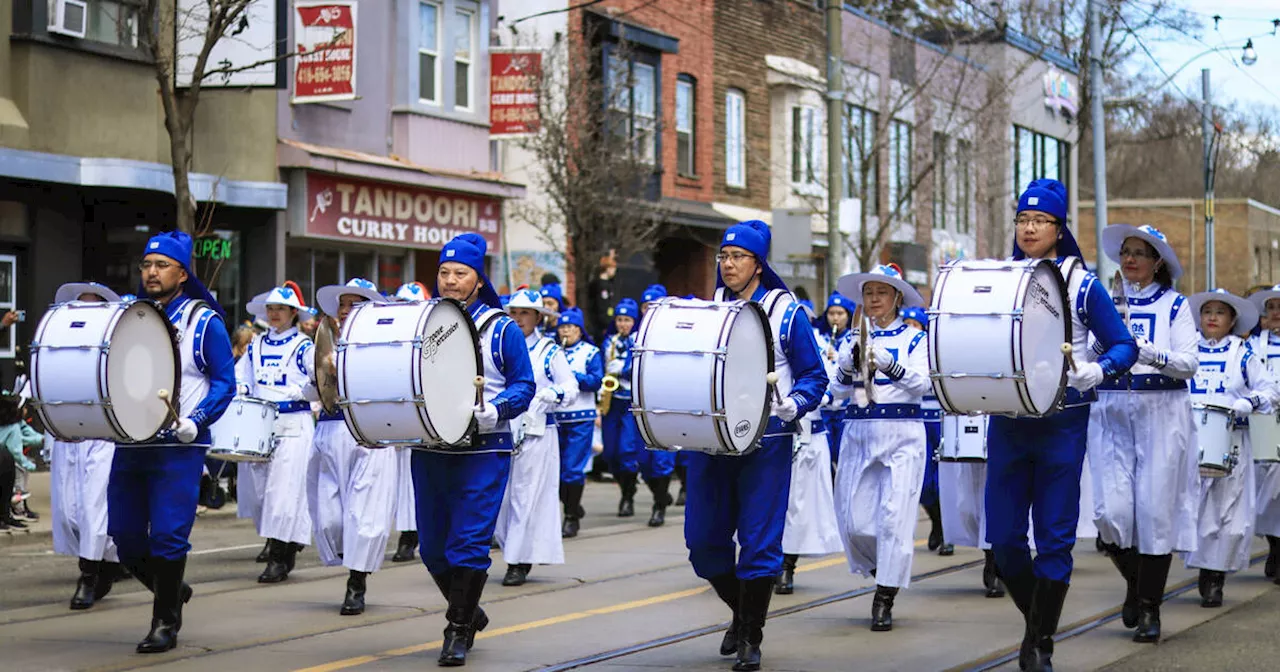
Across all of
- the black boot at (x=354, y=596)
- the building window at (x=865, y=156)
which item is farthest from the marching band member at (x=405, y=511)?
the building window at (x=865, y=156)

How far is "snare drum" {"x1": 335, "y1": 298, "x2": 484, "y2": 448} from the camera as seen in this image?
8.62m

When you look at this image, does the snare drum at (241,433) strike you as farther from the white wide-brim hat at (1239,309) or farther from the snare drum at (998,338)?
the white wide-brim hat at (1239,309)

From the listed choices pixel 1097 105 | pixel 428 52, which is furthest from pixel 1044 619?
pixel 1097 105

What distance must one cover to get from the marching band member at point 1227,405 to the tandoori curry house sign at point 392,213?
47.3 feet

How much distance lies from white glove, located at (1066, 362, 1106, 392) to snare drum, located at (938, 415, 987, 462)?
3.13 m

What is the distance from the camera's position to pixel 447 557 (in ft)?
30.1

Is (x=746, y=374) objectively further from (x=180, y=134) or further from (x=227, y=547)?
(x=180, y=134)

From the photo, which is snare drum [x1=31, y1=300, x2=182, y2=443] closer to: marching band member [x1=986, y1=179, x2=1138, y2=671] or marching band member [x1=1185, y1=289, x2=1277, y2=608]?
marching band member [x1=986, y1=179, x2=1138, y2=671]

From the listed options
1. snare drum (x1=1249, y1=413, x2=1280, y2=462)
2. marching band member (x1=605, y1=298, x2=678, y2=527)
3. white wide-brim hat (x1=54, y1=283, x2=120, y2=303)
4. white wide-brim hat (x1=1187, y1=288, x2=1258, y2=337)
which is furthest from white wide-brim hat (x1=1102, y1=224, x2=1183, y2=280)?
marching band member (x1=605, y1=298, x2=678, y2=527)

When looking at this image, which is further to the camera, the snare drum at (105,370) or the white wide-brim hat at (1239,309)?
the white wide-brim hat at (1239,309)

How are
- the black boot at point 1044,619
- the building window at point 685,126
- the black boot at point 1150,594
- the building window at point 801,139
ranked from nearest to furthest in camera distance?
the black boot at point 1044,619
the black boot at point 1150,594
the building window at point 685,126
the building window at point 801,139

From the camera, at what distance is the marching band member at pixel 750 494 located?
8.94m

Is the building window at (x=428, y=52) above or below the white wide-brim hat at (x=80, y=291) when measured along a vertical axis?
above

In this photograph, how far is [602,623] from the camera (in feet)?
35.4
